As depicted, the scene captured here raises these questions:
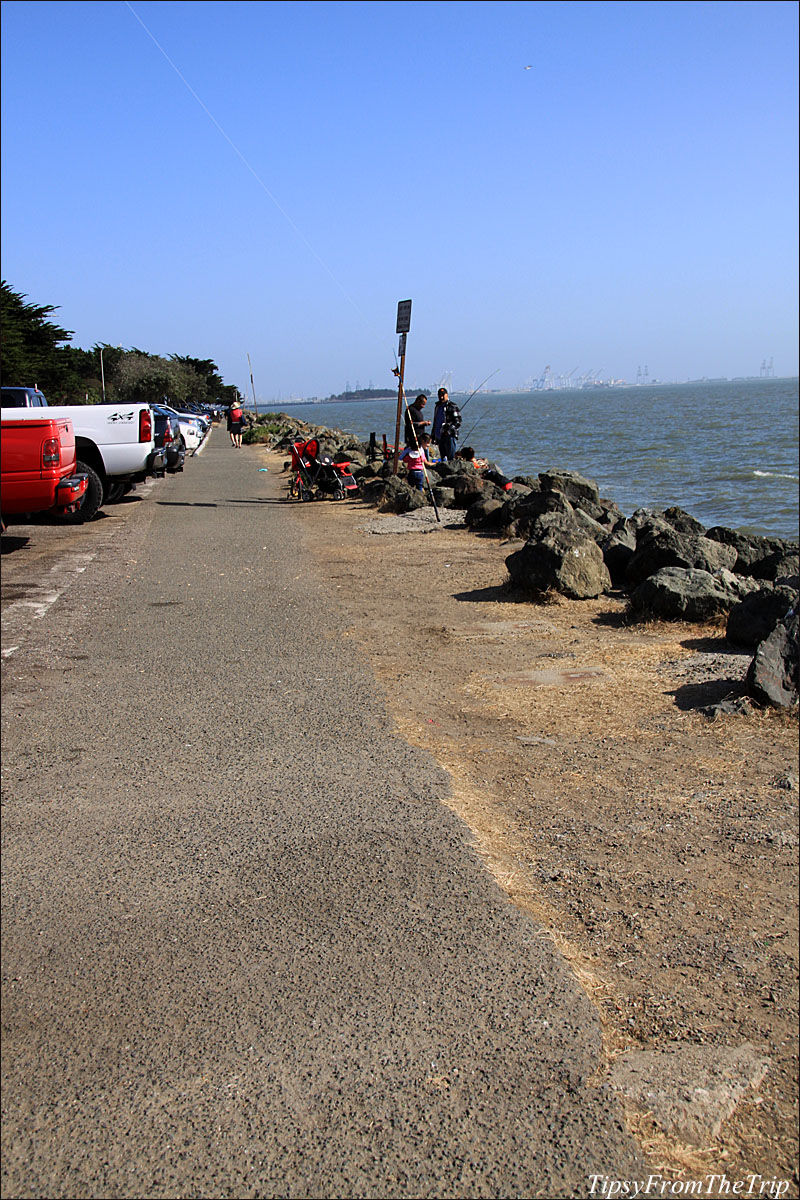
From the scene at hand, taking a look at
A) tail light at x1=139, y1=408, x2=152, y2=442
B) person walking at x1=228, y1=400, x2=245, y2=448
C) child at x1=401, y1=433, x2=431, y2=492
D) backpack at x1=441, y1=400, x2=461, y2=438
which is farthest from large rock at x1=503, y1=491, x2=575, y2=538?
person walking at x1=228, y1=400, x2=245, y2=448

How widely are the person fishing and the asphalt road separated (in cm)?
1372

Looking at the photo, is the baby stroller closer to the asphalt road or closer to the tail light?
the tail light

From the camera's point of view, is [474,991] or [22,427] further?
[22,427]

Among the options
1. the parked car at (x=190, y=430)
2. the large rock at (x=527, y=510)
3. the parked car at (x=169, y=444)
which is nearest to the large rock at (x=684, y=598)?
the large rock at (x=527, y=510)

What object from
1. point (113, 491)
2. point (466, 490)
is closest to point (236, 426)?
point (113, 491)

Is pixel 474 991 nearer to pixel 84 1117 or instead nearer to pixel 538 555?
pixel 84 1117

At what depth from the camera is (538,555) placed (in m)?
9.20

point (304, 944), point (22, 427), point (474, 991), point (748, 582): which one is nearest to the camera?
point (474, 991)

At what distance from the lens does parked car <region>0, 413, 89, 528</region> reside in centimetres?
975

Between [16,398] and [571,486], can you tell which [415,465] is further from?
[16,398]

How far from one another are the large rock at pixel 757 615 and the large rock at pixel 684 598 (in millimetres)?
759

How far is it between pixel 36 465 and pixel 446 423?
10773 mm

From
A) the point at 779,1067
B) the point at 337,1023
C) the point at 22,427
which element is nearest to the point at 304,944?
the point at 337,1023

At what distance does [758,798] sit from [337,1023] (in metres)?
2.47
